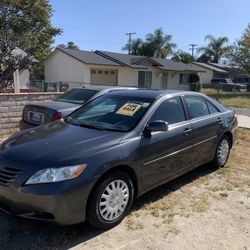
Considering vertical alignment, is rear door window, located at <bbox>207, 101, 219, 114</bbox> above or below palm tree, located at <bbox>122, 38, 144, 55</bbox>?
below

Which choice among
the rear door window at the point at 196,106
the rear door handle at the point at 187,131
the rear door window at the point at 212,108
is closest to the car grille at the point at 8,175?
the rear door handle at the point at 187,131

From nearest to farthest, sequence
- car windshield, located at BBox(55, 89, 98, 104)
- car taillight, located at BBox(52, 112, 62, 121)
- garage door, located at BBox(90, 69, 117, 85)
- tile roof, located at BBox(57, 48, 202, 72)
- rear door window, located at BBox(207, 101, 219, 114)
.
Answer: rear door window, located at BBox(207, 101, 219, 114)
car taillight, located at BBox(52, 112, 62, 121)
car windshield, located at BBox(55, 89, 98, 104)
tile roof, located at BBox(57, 48, 202, 72)
garage door, located at BBox(90, 69, 117, 85)

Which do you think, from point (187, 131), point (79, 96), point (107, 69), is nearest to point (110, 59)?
point (107, 69)

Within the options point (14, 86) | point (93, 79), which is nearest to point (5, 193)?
point (14, 86)

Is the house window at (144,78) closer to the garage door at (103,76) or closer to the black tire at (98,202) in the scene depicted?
the garage door at (103,76)

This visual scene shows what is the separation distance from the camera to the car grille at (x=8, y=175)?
3371 mm

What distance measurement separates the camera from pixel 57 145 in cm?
→ 372

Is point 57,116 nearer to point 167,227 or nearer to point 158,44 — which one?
point 167,227

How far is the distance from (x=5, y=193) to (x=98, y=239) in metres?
1.08

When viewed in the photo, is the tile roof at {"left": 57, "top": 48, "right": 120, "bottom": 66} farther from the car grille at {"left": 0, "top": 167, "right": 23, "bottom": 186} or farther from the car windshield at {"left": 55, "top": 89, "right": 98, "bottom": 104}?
the car grille at {"left": 0, "top": 167, "right": 23, "bottom": 186}

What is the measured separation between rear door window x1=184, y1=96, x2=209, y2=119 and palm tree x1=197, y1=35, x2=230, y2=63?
185 feet

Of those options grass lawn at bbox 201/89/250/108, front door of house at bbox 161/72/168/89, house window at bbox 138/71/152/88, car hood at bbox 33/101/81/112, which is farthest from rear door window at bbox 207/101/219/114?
front door of house at bbox 161/72/168/89

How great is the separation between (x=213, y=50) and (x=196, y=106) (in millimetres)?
60735

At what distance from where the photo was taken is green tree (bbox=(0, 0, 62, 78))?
14.7 metres
